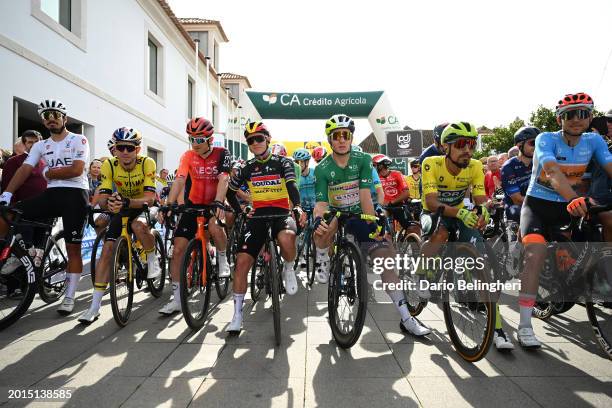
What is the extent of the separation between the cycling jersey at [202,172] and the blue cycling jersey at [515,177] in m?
3.92

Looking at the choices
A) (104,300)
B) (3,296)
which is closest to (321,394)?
(3,296)

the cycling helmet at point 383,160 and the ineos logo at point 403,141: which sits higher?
the ineos logo at point 403,141

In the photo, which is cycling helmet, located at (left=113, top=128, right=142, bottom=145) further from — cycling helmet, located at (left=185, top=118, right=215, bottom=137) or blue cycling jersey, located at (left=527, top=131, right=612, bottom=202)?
blue cycling jersey, located at (left=527, top=131, right=612, bottom=202)

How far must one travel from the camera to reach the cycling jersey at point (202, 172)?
207 inches

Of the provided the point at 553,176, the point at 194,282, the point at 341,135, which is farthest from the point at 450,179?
the point at 194,282

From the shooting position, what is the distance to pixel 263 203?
462 cm

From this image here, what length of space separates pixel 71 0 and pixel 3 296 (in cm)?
913

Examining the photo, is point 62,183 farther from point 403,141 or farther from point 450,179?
point 403,141

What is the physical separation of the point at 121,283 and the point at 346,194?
9.11 feet

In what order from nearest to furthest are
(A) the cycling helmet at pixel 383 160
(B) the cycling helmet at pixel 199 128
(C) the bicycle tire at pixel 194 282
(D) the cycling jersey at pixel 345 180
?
(C) the bicycle tire at pixel 194 282 → (D) the cycling jersey at pixel 345 180 → (B) the cycling helmet at pixel 199 128 → (A) the cycling helmet at pixel 383 160

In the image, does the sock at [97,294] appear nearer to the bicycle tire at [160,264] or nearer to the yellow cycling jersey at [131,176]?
the bicycle tire at [160,264]

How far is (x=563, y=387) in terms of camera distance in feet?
9.21

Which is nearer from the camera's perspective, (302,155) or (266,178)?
(266,178)

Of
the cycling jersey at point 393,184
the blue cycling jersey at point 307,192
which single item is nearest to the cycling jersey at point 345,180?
the cycling jersey at point 393,184
